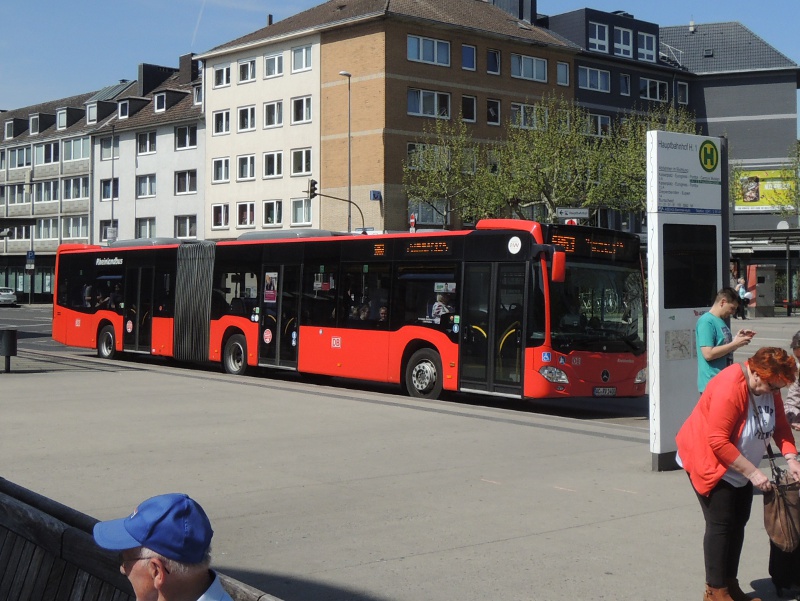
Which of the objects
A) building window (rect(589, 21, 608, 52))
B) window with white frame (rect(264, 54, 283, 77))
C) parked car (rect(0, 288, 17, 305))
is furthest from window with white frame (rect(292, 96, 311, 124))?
parked car (rect(0, 288, 17, 305))

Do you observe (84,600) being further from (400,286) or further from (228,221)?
(228,221)

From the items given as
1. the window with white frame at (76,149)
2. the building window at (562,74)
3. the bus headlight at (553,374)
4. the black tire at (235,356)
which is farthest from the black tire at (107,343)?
the window with white frame at (76,149)

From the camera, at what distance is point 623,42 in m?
71.6

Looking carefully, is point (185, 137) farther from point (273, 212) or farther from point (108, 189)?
point (273, 212)

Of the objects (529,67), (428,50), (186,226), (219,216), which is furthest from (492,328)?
(186,226)

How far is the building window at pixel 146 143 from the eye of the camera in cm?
7075

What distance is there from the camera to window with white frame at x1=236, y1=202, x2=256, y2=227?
63.0 meters

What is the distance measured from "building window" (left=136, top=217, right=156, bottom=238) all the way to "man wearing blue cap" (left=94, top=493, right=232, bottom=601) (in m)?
69.0

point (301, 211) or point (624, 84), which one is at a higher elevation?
point (624, 84)

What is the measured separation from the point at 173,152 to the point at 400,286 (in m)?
52.9

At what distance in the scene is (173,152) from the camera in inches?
2704

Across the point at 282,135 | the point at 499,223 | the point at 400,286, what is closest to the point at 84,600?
the point at 499,223

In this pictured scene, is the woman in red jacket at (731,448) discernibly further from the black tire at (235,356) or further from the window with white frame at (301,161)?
the window with white frame at (301,161)

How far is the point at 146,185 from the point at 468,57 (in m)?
23.9
